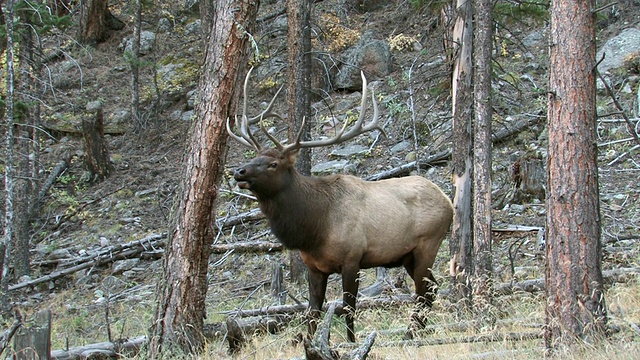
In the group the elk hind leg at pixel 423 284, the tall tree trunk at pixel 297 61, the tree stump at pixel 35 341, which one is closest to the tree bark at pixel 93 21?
the tall tree trunk at pixel 297 61

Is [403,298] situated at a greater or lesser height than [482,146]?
lesser

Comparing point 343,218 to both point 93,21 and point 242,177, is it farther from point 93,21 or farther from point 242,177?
point 93,21

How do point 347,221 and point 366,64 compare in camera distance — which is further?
point 366,64

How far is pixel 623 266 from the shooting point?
30.2 ft

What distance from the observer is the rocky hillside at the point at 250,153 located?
11250 millimetres

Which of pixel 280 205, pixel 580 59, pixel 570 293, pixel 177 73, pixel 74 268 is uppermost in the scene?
pixel 177 73

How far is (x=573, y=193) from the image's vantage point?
16.8ft

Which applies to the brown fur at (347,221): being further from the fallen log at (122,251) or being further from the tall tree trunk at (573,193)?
the fallen log at (122,251)

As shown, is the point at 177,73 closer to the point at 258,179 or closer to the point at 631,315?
the point at 258,179

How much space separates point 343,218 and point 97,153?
1189 cm

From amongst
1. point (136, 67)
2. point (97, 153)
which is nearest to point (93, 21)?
point (136, 67)

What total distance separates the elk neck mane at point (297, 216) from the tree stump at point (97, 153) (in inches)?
442

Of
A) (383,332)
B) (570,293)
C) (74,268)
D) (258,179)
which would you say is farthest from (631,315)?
(74,268)

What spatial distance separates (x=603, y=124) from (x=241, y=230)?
7942 millimetres
